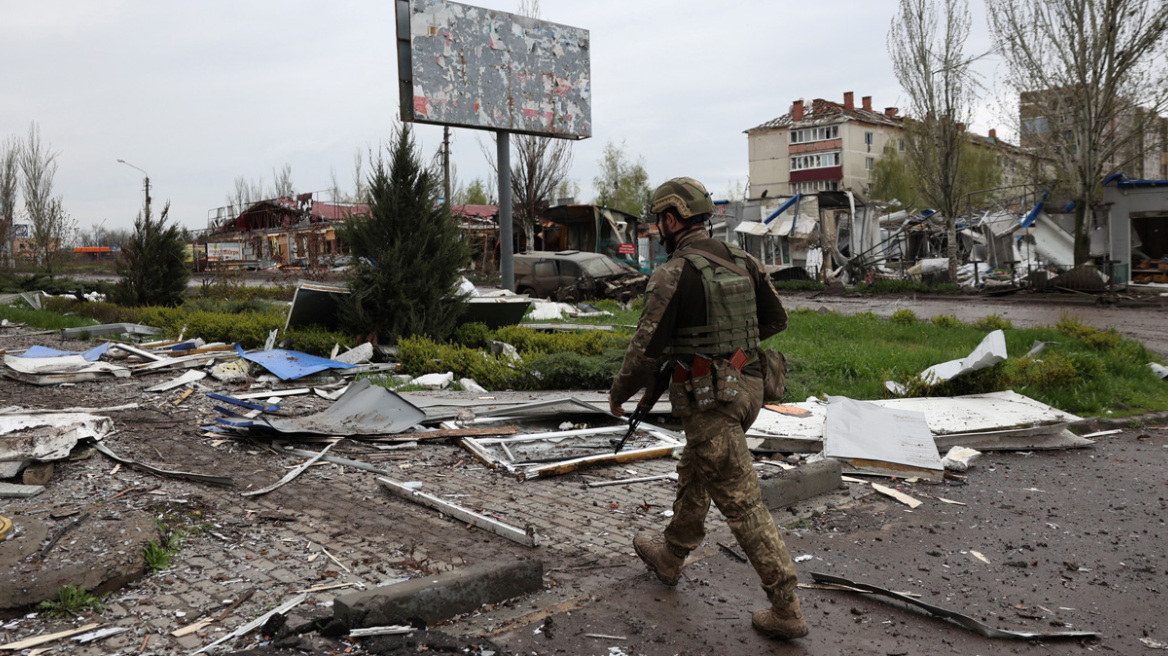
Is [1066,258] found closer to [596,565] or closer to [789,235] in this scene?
[789,235]

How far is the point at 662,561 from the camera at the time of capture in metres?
3.74

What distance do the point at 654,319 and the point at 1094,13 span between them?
945 inches

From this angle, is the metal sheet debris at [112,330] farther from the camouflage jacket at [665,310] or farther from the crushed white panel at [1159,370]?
the crushed white panel at [1159,370]

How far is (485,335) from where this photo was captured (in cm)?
1160

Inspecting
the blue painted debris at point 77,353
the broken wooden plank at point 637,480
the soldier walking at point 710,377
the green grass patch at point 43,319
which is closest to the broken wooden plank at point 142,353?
the blue painted debris at point 77,353

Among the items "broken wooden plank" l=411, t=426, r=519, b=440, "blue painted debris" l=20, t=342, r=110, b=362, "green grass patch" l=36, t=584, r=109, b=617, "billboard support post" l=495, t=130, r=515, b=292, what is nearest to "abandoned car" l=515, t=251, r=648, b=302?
"billboard support post" l=495, t=130, r=515, b=292

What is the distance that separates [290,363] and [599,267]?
11.8 metres

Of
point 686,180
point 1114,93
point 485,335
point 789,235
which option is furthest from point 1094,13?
point 686,180

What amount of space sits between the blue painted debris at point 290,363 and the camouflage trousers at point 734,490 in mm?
6764

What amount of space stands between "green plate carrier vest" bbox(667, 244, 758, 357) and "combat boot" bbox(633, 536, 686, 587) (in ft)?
3.20

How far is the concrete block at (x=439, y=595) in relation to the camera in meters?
3.11

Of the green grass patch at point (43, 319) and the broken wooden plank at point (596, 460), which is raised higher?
the green grass patch at point (43, 319)

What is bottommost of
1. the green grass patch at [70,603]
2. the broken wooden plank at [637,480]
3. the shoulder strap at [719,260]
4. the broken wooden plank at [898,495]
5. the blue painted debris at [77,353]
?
the broken wooden plank at [898,495]

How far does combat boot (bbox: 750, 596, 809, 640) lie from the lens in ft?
10.5
